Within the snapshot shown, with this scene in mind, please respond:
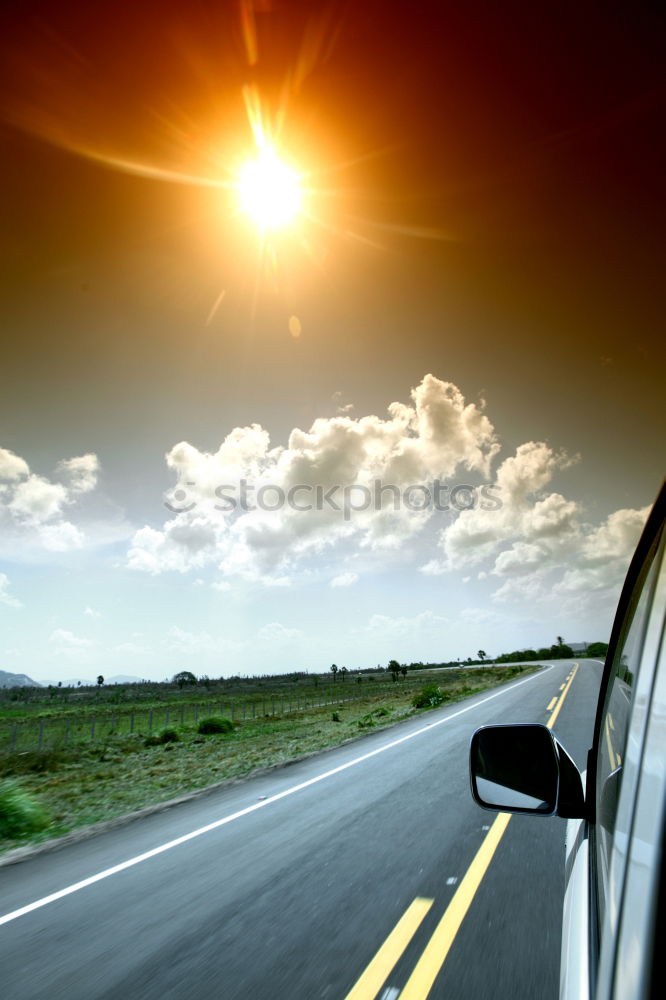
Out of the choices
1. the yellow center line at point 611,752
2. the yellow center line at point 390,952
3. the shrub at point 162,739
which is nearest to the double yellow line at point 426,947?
the yellow center line at point 390,952

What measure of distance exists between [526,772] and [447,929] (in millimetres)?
2218

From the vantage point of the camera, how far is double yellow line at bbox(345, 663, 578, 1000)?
289 cm

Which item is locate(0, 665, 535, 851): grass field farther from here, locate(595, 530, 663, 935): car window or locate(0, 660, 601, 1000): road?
locate(595, 530, 663, 935): car window

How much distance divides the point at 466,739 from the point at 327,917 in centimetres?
885

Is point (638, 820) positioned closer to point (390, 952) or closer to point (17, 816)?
point (390, 952)

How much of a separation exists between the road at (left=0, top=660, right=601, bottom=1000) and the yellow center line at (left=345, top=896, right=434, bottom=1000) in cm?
1

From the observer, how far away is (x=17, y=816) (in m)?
7.73

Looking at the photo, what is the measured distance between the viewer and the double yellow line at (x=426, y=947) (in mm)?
2889

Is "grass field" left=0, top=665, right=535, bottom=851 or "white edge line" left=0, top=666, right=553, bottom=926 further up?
"grass field" left=0, top=665, right=535, bottom=851

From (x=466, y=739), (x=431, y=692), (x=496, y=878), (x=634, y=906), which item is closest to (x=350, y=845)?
(x=496, y=878)

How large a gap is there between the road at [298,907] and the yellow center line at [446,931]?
1cm

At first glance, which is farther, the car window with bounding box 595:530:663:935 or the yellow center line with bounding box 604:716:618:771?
the yellow center line with bounding box 604:716:618:771

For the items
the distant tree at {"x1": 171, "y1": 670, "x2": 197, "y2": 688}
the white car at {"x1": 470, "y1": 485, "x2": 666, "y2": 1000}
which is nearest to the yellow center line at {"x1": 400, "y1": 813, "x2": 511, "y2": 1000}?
the white car at {"x1": 470, "y1": 485, "x2": 666, "y2": 1000}

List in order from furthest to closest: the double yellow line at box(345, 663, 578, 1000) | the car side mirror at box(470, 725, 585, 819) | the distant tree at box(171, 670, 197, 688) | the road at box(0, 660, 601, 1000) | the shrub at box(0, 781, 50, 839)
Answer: the distant tree at box(171, 670, 197, 688), the shrub at box(0, 781, 50, 839), the road at box(0, 660, 601, 1000), the double yellow line at box(345, 663, 578, 1000), the car side mirror at box(470, 725, 585, 819)
